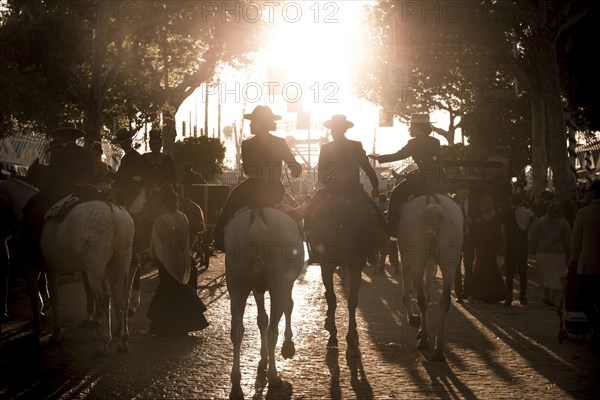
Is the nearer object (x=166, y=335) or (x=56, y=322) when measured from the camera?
(x=56, y=322)

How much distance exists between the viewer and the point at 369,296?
65.0 feet

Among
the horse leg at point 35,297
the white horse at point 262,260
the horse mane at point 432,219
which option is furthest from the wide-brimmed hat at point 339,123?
the horse leg at point 35,297

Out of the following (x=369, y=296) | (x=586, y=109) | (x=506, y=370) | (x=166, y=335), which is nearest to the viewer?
(x=506, y=370)

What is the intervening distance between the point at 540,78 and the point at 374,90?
30940 mm

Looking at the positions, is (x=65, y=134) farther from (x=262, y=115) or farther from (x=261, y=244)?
(x=261, y=244)

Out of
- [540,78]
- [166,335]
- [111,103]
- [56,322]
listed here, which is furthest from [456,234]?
[111,103]

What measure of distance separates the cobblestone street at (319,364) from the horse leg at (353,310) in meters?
0.15

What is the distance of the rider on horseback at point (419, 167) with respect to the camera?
42.2ft

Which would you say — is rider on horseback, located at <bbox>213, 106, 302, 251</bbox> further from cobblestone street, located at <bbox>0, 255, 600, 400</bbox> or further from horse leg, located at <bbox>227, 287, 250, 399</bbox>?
cobblestone street, located at <bbox>0, 255, 600, 400</bbox>

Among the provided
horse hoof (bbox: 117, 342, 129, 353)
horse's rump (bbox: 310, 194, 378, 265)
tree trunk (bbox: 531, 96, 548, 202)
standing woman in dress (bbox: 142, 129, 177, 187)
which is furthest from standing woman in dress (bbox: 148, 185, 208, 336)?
tree trunk (bbox: 531, 96, 548, 202)

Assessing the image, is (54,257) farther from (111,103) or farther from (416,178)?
(111,103)

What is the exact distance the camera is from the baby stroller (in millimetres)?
13492

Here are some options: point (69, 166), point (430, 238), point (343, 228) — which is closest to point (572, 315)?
point (430, 238)

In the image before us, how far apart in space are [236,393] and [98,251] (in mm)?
3171
